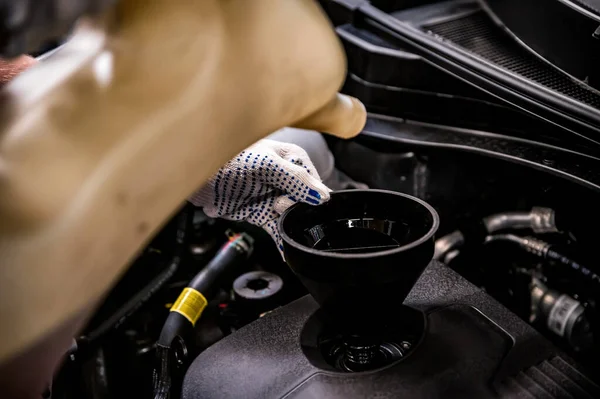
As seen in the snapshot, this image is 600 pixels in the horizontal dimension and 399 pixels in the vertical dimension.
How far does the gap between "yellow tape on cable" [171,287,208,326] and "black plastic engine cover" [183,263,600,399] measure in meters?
0.16

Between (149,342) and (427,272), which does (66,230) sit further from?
(149,342)

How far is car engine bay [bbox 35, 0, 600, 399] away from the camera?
69cm

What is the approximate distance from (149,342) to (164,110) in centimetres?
78

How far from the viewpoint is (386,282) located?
61 centimetres

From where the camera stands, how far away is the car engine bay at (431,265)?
691 mm

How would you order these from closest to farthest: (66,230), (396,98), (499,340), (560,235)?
(66,230) < (499,340) < (560,235) < (396,98)

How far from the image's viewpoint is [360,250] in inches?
27.5

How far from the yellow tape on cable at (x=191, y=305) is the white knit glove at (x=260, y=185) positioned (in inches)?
7.0

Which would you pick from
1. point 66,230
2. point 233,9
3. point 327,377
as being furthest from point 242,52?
point 327,377

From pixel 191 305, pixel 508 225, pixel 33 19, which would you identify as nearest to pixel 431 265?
pixel 508 225

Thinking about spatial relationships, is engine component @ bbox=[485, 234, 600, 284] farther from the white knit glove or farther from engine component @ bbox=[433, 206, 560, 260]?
the white knit glove

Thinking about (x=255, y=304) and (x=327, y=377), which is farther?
(x=255, y=304)

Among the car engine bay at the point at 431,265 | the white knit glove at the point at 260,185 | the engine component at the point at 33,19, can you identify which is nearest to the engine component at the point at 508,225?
the car engine bay at the point at 431,265

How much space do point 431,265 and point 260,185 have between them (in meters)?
0.29
